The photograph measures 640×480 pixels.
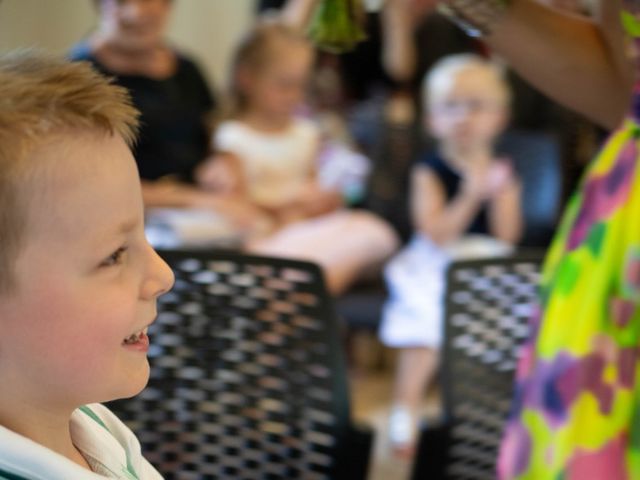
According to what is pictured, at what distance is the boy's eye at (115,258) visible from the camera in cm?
68

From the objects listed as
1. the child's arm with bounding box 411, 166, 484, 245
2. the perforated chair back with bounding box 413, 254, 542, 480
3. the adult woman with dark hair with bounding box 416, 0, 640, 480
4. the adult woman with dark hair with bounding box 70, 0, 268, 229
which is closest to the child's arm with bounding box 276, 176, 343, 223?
the adult woman with dark hair with bounding box 70, 0, 268, 229

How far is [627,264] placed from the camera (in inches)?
42.0

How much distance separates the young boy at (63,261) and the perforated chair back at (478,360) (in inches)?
32.1

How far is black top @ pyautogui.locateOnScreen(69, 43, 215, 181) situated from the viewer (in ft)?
8.46

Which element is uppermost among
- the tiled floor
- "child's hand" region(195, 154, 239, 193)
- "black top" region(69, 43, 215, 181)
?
"black top" region(69, 43, 215, 181)

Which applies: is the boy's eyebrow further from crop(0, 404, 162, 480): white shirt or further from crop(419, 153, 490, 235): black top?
crop(419, 153, 490, 235): black top

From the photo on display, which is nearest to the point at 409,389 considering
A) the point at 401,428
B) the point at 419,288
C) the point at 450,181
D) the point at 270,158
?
the point at 401,428

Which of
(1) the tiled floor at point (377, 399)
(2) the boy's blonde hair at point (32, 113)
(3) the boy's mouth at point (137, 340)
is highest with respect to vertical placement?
(2) the boy's blonde hair at point (32, 113)

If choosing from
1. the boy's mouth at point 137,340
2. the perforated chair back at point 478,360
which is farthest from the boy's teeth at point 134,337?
the perforated chair back at point 478,360

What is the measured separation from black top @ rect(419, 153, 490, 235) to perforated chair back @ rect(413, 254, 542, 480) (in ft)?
4.30

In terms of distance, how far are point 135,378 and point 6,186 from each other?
163 mm

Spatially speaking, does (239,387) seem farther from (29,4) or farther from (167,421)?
(29,4)

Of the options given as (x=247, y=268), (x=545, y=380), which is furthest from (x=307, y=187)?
(x=545, y=380)

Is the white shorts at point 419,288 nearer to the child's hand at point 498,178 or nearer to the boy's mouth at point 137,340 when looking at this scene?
the child's hand at point 498,178
